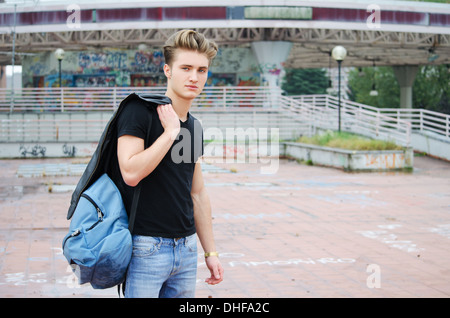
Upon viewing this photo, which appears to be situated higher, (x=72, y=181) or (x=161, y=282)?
(x=161, y=282)

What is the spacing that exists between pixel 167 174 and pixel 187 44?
2.14 ft

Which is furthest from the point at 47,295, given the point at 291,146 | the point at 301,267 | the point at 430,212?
the point at 291,146

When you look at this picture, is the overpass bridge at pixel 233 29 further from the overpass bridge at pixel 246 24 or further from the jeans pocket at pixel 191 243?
the jeans pocket at pixel 191 243

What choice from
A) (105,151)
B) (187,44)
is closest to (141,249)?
(105,151)

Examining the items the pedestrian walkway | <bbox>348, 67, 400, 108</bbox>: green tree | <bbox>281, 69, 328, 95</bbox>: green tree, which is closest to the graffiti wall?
<bbox>348, 67, 400, 108</bbox>: green tree

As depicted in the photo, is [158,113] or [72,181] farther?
[72,181]

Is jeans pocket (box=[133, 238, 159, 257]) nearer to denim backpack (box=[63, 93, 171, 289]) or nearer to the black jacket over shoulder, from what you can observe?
denim backpack (box=[63, 93, 171, 289])

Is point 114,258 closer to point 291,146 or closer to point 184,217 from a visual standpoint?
point 184,217

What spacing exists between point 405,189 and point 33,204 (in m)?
8.41

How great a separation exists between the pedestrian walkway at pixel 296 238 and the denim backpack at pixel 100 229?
120 inches

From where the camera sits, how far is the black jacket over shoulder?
3031 mm

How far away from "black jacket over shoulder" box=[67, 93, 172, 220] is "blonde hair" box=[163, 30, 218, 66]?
0.26 m

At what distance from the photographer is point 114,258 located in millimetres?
2848

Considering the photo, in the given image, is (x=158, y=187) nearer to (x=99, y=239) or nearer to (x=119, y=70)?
Result: (x=99, y=239)
